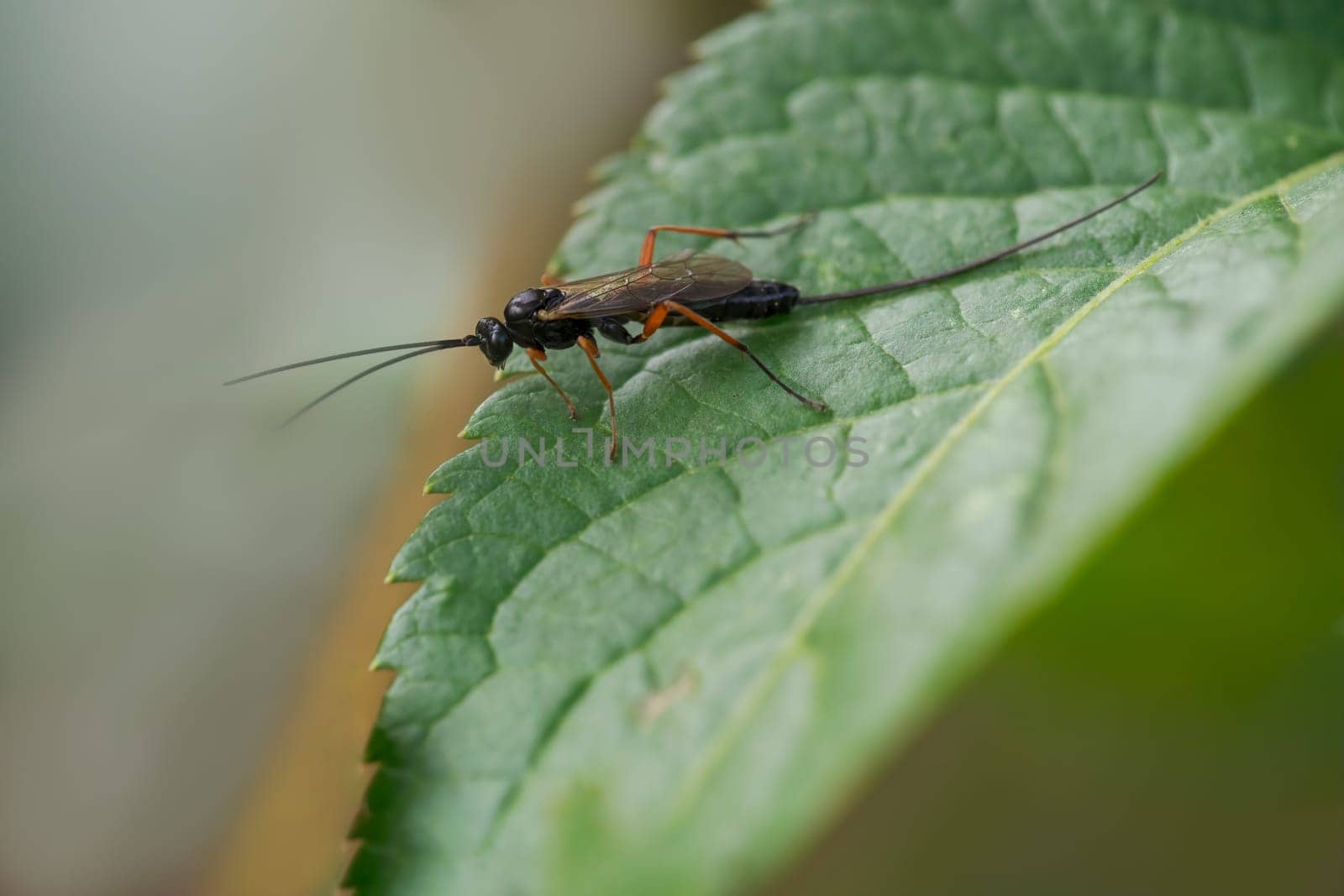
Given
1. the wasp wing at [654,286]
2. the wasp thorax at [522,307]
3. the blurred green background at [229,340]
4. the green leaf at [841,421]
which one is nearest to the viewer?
the green leaf at [841,421]

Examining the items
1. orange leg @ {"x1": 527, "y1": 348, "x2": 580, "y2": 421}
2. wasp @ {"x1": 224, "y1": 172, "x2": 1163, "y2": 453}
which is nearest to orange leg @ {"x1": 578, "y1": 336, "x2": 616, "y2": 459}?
wasp @ {"x1": 224, "y1": 172, "x2": 1163, "y2": 453}

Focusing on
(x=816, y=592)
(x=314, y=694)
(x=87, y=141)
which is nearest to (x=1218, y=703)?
(x=816, y=592)

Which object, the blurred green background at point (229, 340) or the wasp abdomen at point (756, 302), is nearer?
the wasp abdomen at point (756, 302)

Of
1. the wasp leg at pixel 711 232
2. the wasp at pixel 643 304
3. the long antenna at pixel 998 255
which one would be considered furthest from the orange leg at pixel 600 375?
the long antenna at pixel 998 255

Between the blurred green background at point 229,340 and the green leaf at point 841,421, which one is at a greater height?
the blurred green background at point 229,340

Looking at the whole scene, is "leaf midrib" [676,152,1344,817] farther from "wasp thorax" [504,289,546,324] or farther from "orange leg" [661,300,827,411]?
"wasp thorax" [504,289,546,324]

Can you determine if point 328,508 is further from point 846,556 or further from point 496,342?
point 846,556

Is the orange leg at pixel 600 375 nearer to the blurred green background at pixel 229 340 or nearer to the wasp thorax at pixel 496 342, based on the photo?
the wasp thorax at pixel 496 342
